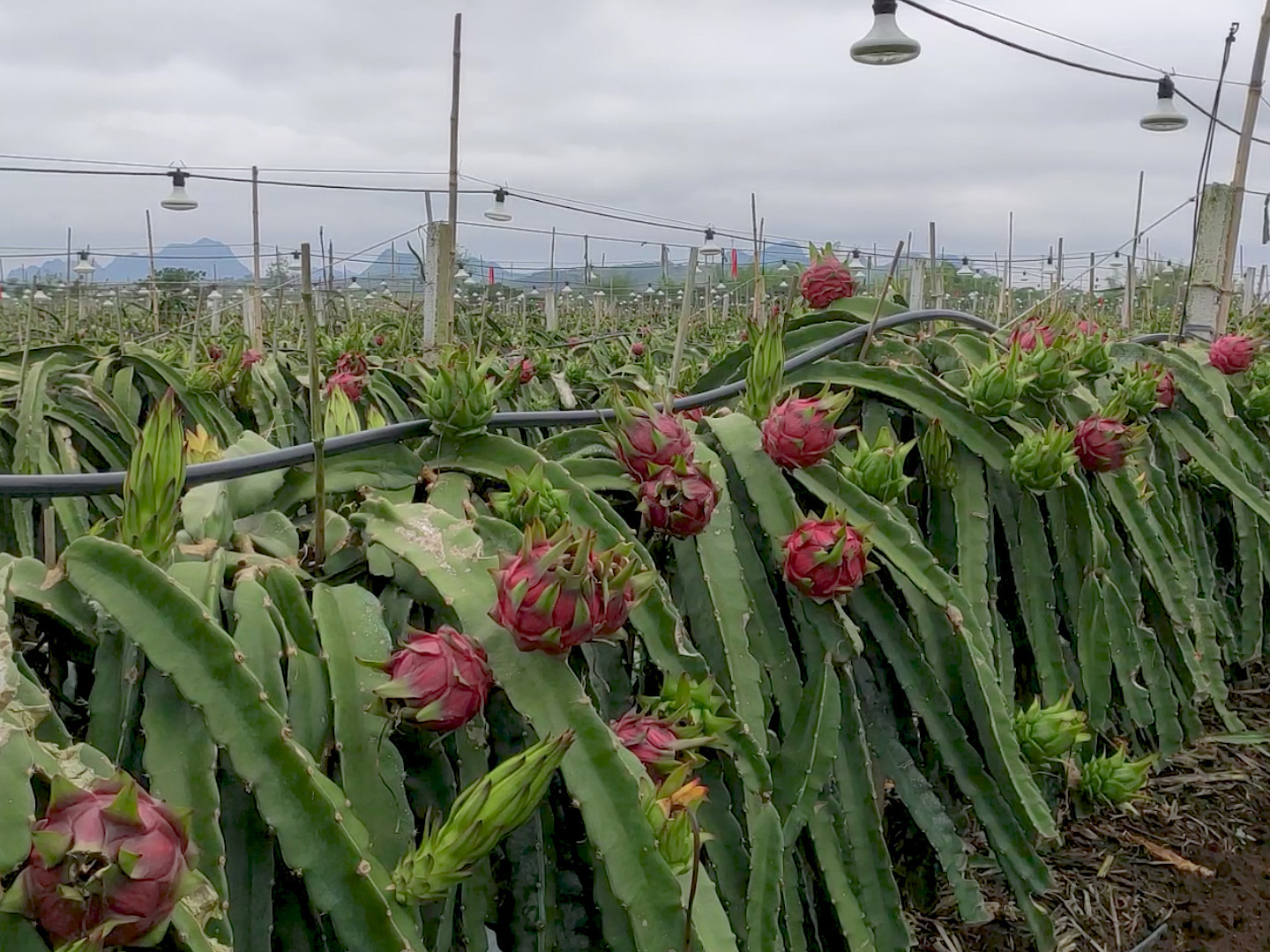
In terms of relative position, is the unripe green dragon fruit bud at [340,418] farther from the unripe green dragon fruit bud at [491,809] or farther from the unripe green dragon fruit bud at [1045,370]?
the unripe green dragon fruit bud at [1045,370]

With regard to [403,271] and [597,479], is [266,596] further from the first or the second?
[403,271]

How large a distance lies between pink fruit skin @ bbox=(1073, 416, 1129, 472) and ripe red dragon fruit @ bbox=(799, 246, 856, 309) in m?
0.38

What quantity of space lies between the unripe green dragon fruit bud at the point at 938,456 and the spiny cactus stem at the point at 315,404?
27.2 inches

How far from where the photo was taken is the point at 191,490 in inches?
30.3

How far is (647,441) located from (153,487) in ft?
1.28

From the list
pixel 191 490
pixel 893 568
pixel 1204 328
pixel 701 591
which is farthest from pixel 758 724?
pixel 1204 328

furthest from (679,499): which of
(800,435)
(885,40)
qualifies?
(885,40)

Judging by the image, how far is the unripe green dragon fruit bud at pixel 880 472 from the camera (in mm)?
1016

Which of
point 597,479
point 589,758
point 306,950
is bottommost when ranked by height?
point 306,950

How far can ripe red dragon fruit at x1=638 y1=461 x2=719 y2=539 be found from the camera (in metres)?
0.85

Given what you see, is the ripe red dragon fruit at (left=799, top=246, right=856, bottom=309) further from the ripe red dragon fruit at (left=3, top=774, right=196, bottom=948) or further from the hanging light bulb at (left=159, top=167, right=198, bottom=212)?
the hanging light bulb at (left=159, top=167, right=198, bottom=212)

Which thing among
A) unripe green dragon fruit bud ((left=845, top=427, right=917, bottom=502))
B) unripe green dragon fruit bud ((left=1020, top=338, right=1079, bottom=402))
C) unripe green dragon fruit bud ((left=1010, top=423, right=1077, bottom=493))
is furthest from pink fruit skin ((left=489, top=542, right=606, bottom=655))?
unripe green dragon fruit bud ((left=1020, top=338, right=1079, bottom=402))

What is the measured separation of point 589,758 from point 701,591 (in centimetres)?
31

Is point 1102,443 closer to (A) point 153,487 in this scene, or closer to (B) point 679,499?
(B) point 679,499
